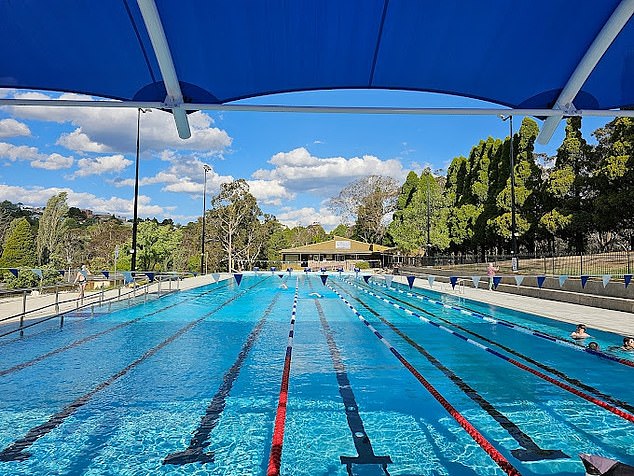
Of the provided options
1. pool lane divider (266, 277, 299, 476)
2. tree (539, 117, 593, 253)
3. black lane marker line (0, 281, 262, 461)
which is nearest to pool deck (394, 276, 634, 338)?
pool lane divider (266, 277, 299, 476)

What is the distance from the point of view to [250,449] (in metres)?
4.34

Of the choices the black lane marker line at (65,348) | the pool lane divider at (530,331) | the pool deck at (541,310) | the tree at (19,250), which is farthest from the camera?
the tree at (19,250)

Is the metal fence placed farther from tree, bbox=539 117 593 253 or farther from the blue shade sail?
the blue shade sail

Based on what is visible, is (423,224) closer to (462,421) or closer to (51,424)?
(462,421)

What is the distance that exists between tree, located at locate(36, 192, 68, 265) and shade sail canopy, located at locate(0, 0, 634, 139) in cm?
3975

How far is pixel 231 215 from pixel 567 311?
37545 mm

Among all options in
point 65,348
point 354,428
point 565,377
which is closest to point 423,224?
point 565,377

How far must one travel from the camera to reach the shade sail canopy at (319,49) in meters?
3.55

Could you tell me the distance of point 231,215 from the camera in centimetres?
4719

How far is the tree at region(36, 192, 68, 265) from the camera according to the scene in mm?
39188

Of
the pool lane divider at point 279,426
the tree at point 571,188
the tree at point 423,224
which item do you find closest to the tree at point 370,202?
the tree at point 423,224

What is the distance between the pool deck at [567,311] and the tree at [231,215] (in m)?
31.5

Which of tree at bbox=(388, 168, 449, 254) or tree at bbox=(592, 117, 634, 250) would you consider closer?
tree at bbox=(592, 117, 634, 250)

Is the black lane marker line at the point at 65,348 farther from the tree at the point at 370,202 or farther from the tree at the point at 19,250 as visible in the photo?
the tree at the point at 370,202
